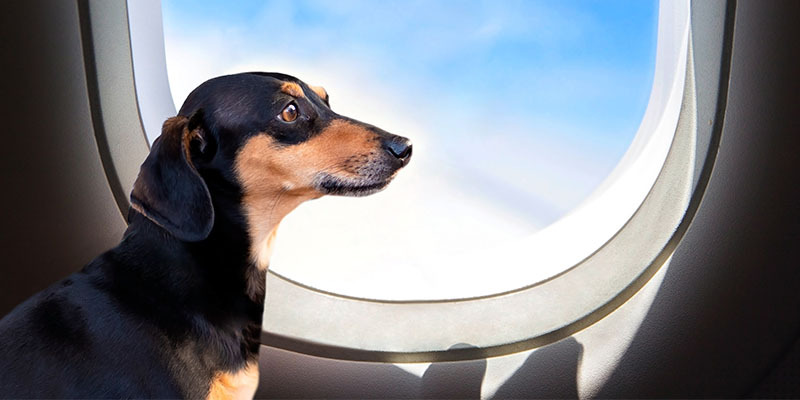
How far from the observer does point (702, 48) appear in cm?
193

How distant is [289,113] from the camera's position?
1.39 m

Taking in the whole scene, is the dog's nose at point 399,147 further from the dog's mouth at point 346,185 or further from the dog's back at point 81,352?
the dog's back at point 81,352

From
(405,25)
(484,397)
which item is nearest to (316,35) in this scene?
(405,25)

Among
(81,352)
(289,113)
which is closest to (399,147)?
(289,113)

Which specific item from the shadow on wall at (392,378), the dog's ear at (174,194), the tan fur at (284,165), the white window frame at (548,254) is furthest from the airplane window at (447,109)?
the dog's ear at (174,194)

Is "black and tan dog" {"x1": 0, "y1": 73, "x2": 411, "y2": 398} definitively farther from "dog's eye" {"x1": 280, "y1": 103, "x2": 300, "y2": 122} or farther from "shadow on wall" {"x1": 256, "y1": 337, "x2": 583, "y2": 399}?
"shadow on wall" {"x1": 256, "y1": 337, "x2": 583, "y2": 399}

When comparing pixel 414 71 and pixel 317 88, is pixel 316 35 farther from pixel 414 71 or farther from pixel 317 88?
pixel 317 88

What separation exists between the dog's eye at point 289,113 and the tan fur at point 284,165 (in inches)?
2.3

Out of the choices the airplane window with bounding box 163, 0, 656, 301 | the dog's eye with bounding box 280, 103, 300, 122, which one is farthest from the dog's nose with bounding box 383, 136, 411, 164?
the airplane window with bounding box 163, 0, 656, 301

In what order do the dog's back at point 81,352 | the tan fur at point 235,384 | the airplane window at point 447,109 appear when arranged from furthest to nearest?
the airplane window at point 447,109 < the tan fur at point 235,384 < the dog's back at point 81,352

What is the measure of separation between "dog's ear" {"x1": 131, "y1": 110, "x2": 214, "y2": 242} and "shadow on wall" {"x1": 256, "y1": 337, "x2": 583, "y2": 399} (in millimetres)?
1109

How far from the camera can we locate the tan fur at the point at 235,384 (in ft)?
4.04

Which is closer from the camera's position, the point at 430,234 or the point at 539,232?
the point at 539,232

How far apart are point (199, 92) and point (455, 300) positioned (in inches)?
57.1
